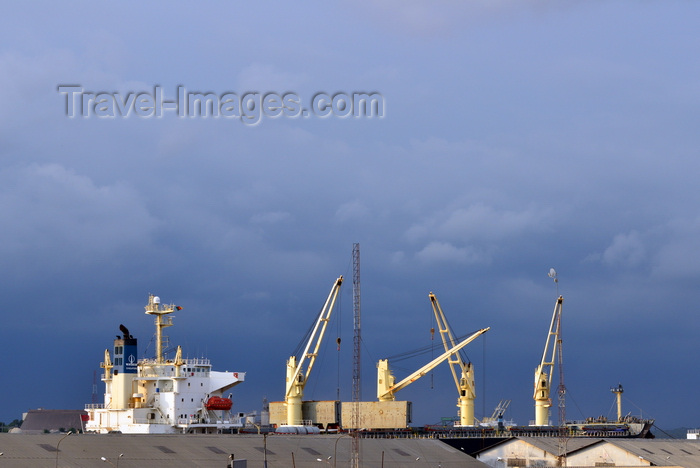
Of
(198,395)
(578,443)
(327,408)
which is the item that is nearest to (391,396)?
(327,408)

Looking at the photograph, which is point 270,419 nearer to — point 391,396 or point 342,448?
point 391,396

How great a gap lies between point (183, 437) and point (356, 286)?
2765 centimetres

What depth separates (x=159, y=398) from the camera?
4114 inches

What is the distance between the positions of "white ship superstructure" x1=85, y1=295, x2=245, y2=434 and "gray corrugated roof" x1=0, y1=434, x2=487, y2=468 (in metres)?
10.9

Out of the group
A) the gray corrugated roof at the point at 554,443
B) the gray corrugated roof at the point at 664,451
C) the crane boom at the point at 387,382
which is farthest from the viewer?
the crane boom at the point at 387,382

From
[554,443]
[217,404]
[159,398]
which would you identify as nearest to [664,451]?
[554,443]

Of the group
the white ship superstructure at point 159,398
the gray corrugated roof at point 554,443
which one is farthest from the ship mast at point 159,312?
the gray corrugated roof at point 554,443

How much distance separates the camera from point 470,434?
426 ft

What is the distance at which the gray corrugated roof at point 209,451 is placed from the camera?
75.2m

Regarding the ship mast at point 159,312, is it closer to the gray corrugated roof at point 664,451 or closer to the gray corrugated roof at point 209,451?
the gray corrugated roof at point 209,451

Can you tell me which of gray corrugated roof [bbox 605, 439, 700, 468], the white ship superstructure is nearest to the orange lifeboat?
the white ship superstructure

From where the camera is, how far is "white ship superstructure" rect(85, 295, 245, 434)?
4063 inches

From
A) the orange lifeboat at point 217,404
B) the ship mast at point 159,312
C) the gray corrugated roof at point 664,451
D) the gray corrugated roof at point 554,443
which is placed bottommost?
the gray corrugated roof at point 664,451

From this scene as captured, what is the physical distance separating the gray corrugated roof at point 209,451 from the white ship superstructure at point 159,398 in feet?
35.8
